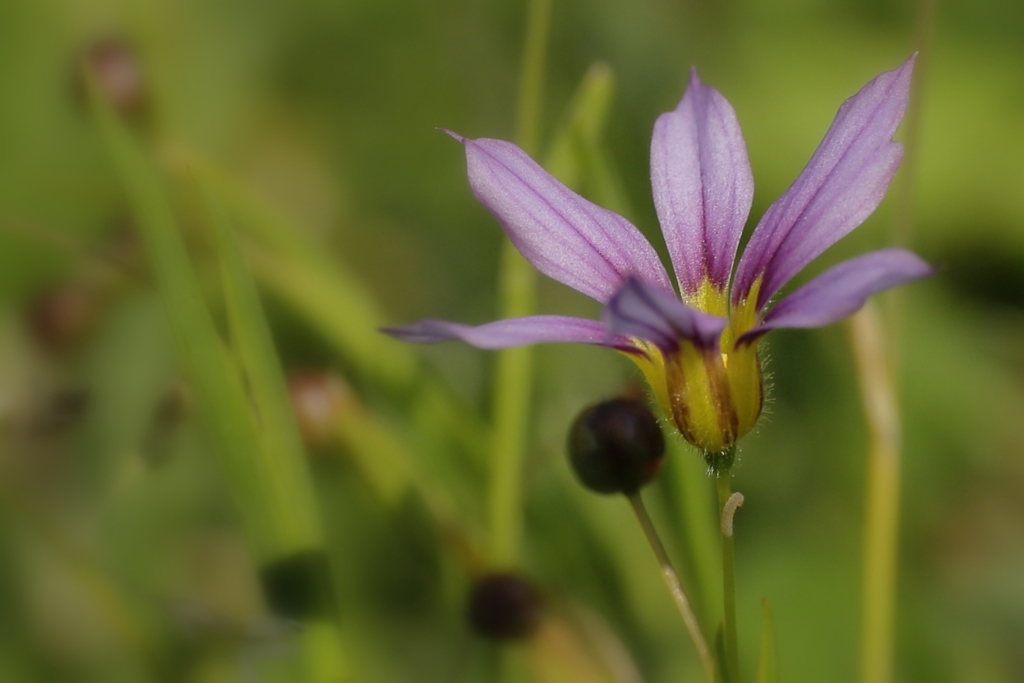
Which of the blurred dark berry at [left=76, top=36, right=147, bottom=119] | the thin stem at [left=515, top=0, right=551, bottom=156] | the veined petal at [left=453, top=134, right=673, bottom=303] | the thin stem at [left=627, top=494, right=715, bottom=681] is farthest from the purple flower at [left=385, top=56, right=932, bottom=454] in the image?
the blurred dark berry at [left=76, top=36, right=147, bottom=119]

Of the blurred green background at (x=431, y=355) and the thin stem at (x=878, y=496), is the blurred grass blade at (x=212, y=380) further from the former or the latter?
the thin stem at (x=878, y=496)

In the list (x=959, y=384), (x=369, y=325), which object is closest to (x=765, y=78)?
(x=959, y=384)

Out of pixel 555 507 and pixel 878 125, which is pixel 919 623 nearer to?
pixel 555 507

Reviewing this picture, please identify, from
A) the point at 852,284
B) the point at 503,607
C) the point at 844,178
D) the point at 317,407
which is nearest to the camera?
the point at 852,284

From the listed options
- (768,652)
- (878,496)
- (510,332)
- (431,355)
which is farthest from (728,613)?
(431,355)

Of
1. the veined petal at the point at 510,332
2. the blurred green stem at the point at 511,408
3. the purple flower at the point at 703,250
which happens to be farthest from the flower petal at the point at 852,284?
the blurred green stem at the point at 511,408

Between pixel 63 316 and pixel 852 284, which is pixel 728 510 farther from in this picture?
pixel 63 316
